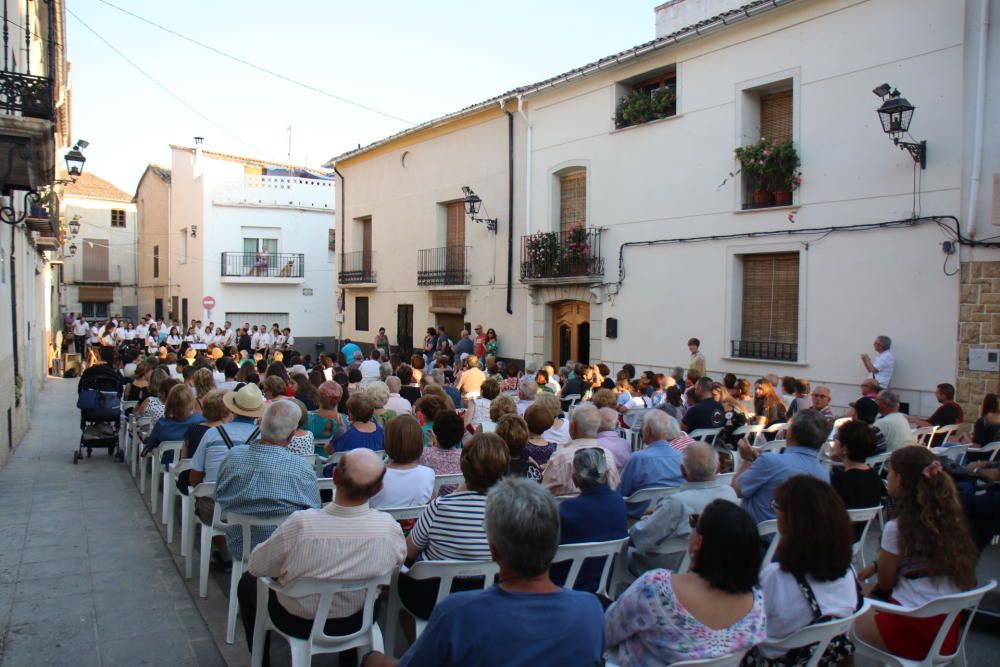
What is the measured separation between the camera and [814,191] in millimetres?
10484

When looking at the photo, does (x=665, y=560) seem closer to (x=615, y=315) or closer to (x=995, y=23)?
(x=995, y=23)

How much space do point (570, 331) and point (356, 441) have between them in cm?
994

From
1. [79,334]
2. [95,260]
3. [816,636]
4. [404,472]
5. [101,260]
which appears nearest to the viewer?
[816,636]

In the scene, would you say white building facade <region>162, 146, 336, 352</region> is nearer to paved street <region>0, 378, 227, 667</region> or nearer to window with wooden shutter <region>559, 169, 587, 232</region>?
window with wooden shutter <region>559, 169, 587, 232</region>

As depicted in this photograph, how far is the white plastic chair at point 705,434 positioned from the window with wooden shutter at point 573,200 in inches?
306

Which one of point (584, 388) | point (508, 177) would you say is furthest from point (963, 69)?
point (508, 177)

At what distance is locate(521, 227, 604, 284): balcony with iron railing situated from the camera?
45.8 ft

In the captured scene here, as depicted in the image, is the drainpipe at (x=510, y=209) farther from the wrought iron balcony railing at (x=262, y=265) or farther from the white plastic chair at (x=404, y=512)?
the wrought iron balcony railing at (x=262, y=265)

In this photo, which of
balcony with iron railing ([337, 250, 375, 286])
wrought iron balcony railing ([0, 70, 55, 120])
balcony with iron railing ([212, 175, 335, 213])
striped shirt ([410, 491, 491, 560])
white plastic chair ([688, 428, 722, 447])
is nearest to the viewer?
striped shirt ([410, 491, 491, 560])

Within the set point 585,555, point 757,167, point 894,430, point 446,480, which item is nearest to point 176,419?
point 446,480

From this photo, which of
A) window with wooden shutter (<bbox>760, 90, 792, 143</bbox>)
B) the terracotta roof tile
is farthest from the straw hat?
the terracotta roof tile

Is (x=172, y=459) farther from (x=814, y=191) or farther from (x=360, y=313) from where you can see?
(x=360, y=313)

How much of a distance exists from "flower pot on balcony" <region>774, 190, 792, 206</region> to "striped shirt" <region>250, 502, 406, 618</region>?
9.50m

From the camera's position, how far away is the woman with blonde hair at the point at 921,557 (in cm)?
303
